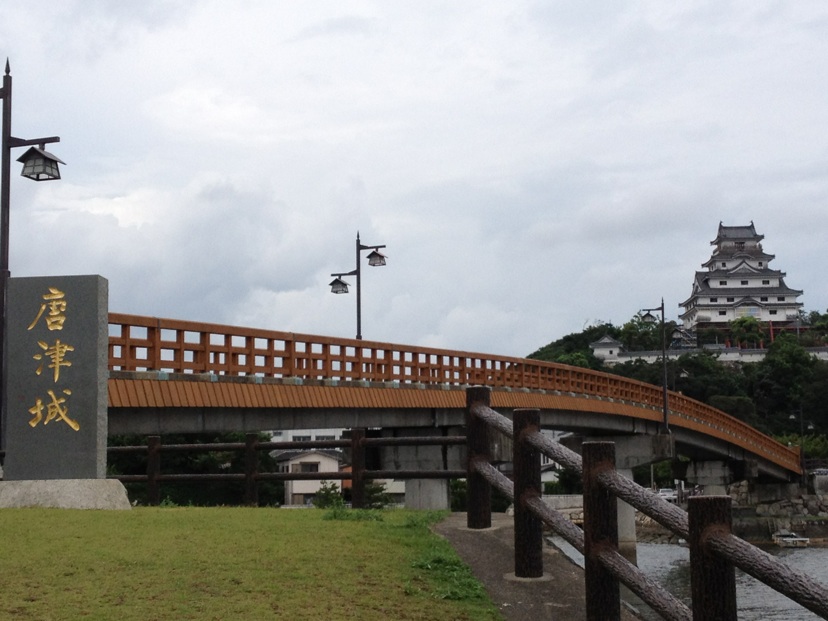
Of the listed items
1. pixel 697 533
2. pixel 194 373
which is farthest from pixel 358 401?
pixel 697 533

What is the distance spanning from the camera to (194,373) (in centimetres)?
1808

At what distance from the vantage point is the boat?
57156 mm

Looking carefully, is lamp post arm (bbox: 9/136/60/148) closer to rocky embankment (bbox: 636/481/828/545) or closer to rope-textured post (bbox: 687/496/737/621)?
rope-textured post (bbox: 687/496/737/621)

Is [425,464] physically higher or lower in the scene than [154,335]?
lower

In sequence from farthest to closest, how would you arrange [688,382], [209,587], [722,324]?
[722,324] < [688,382] < [209,587]

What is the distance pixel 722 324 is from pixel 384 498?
331 ft

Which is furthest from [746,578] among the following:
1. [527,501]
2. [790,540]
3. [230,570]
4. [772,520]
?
[230,570]

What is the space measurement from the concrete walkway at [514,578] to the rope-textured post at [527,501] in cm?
12

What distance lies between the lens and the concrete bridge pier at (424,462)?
2236 cm

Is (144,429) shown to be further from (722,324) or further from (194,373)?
(722,324)

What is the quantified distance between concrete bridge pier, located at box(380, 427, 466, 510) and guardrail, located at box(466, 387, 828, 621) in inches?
493

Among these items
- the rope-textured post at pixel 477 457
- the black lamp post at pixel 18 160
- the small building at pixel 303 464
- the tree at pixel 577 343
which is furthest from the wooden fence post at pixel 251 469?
the tree at pixel 577 343

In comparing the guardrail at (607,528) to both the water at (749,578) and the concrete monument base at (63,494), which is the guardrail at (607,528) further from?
the concrete monument base at (63,494)

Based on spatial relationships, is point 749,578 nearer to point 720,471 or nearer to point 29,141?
point 720,471
